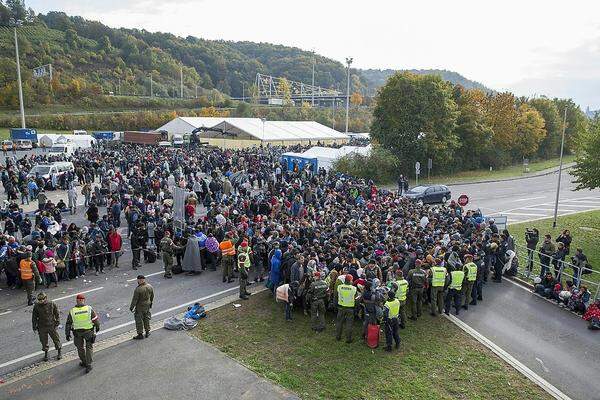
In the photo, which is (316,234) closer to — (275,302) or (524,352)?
(275,302)

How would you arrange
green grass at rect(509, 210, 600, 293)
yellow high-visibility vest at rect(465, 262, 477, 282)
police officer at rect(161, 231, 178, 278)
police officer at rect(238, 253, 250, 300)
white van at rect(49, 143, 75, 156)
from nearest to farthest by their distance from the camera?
yellow high-visibility vest at rect(465, 262, 477, 282) → police officer at rect(238, 253, 250, 300) → police officer at rect(161, 231, 178, 278) → green grass at rect(509, 210, 600, 293) → white van at rect(49, 143, 75, 156)

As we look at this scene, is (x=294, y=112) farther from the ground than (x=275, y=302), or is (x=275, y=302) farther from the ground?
(x=294, y=112)

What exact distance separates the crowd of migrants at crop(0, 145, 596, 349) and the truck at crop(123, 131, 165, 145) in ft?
108

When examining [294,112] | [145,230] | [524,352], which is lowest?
[524,352]

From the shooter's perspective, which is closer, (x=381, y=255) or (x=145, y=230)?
(x=381, y=255)

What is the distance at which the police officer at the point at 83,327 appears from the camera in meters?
9.34

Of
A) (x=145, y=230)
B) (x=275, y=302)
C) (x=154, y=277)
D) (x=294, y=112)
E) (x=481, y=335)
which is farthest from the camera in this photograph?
(x=294, y=112)

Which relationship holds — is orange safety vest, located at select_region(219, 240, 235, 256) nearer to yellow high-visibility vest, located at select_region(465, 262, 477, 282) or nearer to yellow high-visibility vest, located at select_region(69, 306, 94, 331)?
yellow high-visibility vest, located at select_region(69, 306, 94, 331)

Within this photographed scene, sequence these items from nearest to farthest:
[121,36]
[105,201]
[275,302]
→ [275,302] < [105,201] < [121,36]

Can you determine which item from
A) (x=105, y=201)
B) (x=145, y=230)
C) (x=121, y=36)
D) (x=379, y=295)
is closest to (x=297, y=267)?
(x=379, y=295)

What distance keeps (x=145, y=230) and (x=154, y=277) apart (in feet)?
7.57

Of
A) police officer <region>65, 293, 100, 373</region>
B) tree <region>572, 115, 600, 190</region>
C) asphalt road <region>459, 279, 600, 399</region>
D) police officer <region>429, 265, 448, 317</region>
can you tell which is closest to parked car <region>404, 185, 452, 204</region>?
tree <region>572, 115, 600, 190</region>

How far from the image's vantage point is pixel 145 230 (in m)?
16.9

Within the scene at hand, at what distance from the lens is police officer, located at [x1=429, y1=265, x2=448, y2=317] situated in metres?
12.4
